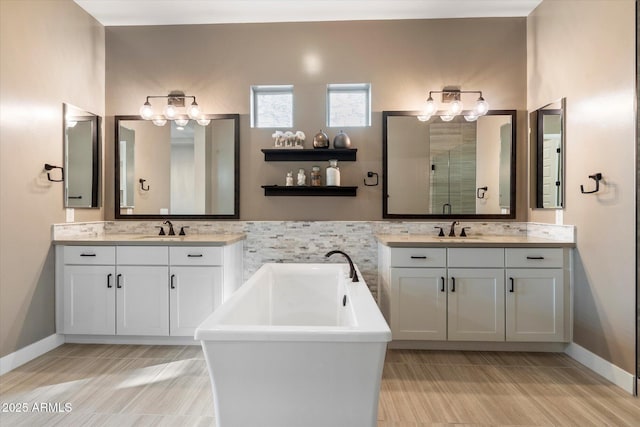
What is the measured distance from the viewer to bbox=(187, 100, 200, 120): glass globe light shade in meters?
3.29

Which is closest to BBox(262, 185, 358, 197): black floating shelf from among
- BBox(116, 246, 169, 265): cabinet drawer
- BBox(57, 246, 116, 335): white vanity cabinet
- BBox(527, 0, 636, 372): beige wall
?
BBox(116, 246, 169, 265): cabinet drawer

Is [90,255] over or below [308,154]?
below

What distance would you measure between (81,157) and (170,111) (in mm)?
903

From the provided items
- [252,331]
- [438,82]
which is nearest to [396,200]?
[438,82]

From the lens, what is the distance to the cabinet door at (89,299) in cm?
278

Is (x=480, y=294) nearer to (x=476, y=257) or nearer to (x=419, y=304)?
(x=476, y=257)

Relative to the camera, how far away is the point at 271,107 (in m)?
3.47

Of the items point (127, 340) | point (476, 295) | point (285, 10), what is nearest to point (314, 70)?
point (285, 10)

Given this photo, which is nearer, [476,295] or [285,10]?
[476,295]

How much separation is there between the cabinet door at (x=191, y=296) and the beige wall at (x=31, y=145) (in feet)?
3.33

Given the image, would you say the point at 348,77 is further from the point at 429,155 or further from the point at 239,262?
the point at 239,262

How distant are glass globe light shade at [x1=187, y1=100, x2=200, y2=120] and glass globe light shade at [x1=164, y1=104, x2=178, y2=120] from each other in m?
0.14

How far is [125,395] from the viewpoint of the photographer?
2.08 meters

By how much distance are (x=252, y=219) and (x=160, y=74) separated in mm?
1720
